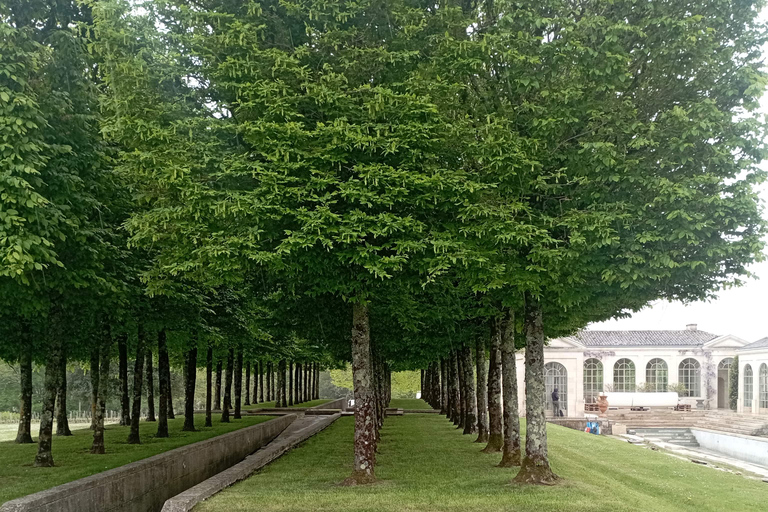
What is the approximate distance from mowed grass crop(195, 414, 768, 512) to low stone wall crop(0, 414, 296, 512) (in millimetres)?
2132

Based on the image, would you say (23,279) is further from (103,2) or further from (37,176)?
(103,2)

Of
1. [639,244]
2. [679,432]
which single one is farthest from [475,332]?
[679,432]

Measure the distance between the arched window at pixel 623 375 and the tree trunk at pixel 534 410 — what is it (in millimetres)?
59570

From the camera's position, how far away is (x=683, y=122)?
11961mm

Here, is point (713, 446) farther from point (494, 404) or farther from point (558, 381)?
point (494, 404)

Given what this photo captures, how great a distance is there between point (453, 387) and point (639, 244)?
22.3m

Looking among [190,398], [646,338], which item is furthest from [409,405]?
[646,338]

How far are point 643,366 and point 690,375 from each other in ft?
15.3

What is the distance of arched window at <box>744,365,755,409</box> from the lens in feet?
189

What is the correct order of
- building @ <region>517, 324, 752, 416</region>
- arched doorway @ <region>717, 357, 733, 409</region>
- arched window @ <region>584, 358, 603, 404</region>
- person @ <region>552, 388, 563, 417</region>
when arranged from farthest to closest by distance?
arched window @ <region>584, 358, 603, 404</region>, arched doorway @ <region>717, 357, 733, 409</region>, building @ <region>517, 324, 752, 416</region>, person @ <region>552, 388, 563, 417</region>

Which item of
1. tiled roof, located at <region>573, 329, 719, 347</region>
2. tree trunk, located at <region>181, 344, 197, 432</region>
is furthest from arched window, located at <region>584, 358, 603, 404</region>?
tree trunk, located at <region>181, 344, 197, 432</region>

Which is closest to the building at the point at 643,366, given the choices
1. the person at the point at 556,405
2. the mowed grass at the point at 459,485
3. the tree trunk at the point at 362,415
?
the person at the point at 556,405

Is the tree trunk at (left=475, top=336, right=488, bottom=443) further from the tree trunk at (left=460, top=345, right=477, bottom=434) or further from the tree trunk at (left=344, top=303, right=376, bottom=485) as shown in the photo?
the tree trunk at (left=344, top=303, right=376, bottom=485)

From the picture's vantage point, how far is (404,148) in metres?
12.2
